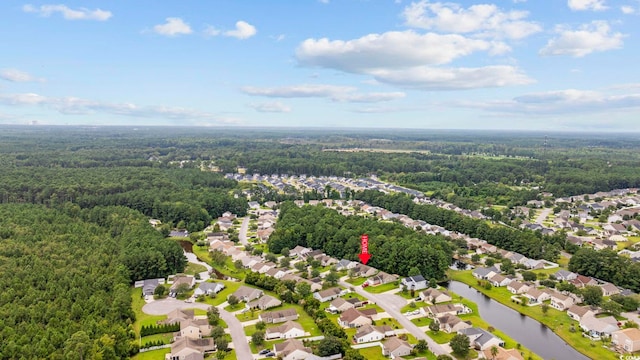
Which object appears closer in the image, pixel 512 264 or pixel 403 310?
pixel 403 310

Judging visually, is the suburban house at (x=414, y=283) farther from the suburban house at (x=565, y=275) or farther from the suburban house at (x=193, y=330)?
the suburban house at (x=193, y=330)

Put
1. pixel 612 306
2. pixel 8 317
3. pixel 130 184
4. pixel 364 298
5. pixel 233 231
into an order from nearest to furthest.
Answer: pixel 8 317 < pixel 612 306 < pixel 364 298 < pixel 233 231 < pixel 130 184

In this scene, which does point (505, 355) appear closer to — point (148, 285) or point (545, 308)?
point (545, 308)

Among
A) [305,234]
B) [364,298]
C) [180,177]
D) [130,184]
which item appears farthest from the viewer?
[180,177]

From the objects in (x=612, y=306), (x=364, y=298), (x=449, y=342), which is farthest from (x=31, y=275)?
(x=612, y=306)

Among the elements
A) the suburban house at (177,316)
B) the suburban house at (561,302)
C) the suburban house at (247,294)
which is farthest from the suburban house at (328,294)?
the suburban house at (561,302)

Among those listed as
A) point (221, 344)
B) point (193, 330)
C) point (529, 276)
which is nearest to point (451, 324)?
point (529, 276)

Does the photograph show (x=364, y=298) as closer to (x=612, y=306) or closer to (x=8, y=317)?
(x=612, y=306)
